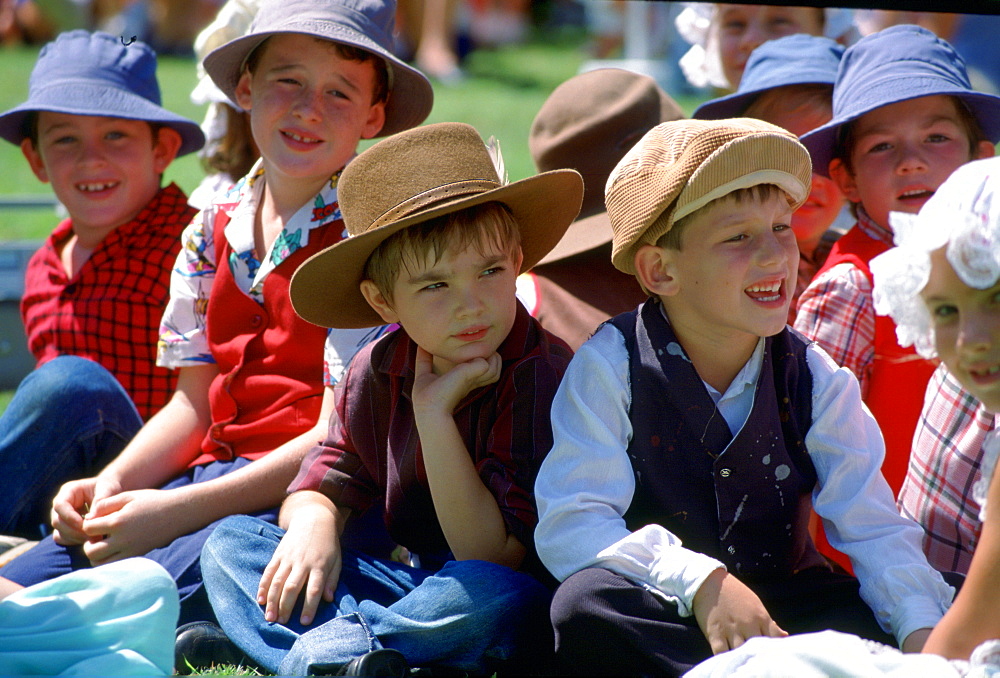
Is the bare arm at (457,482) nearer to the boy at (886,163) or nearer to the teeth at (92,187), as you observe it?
the boy at (886,163)

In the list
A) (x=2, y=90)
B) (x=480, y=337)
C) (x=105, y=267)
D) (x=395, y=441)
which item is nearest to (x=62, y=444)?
(x=105, y=267)

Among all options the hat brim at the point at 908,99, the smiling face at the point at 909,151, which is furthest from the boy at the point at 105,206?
the smiling face at the point at 909,151

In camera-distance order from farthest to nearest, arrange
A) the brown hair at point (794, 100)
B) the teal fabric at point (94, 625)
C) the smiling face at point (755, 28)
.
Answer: the smiling face at point (755, 28) → the brown hair at point (794, 100) → the teal fabric at point (94, 625)

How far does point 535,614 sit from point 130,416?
1.38 meters

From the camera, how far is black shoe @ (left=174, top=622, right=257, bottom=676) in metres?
2.30

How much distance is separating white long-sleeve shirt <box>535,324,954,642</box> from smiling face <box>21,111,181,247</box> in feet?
5.79

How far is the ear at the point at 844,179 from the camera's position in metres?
2.88

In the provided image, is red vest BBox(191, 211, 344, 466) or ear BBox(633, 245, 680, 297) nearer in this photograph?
ear BBox(633, 245, 680, 297)

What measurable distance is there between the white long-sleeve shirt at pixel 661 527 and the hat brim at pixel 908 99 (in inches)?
31.7

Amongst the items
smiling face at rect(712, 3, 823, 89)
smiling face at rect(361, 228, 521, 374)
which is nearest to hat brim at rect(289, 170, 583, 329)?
smiling face at rect(361, 228, 521, 374)

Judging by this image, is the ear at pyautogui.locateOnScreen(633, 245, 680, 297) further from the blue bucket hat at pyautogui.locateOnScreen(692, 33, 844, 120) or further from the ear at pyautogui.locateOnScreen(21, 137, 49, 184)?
the ear at pyautogui.locateOnScreen(21, 137, 49, 184)

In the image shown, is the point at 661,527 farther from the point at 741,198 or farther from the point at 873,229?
the point at 873,229

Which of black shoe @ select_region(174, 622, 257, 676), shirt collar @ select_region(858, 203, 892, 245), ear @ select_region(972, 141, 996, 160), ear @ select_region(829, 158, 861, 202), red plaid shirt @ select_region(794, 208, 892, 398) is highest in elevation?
ear @ select_region(972, 141, 996, 160)

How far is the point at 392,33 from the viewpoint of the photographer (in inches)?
117
